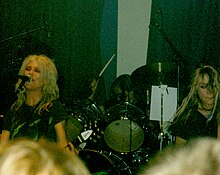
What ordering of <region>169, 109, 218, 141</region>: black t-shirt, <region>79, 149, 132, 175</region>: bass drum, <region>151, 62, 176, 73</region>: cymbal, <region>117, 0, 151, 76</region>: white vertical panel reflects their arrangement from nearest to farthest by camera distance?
<region>169, 109, 218, 141</region>: black t-shirt, <region>79, 149, 132, 175</region>: bass drum, <region>151, 62, 176, 73</region>: cymbal, <region>117, 0, 151, 76</region>: white vertical panel

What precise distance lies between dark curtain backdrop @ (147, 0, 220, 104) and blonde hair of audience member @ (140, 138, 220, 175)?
6479mm

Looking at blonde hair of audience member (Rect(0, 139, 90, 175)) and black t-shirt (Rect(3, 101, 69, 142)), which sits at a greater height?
blonde hair of audience member (Rect(0, 139, 90, 175))

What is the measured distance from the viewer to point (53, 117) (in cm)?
426

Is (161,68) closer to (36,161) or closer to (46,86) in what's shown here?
(46,86)

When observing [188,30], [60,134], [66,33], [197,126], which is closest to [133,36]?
[188,30]

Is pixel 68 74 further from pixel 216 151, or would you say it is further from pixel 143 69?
pixel 216 151

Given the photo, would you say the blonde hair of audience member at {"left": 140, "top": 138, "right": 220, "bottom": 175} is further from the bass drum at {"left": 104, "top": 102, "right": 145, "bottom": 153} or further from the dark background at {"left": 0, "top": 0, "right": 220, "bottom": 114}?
the dark background at {"left": 0, "top": 0, "right": 220, "bottom": 114}

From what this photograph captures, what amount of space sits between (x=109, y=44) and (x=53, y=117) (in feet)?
14.0

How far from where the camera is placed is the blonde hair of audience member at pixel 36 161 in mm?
1305

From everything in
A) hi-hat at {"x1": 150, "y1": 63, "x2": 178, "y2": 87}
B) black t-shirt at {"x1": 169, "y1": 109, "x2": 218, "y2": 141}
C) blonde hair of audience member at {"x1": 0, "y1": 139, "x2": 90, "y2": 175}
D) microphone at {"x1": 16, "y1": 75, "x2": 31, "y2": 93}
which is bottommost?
black t-shirt at {"x1": 169, "y1": 109, "x2": 218, "y2": 141}

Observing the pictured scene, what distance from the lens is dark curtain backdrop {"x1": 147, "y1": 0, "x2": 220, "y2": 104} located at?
7816 millimetres

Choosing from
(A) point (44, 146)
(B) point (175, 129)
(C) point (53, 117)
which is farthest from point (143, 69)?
(A) point (44, 146)

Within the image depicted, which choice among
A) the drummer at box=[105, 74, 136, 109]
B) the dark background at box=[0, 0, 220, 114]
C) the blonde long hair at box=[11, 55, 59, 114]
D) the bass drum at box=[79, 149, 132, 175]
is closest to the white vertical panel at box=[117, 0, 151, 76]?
the dark background at box=[0, 0, 220, 114]

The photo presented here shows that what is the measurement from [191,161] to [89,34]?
7293 mm
